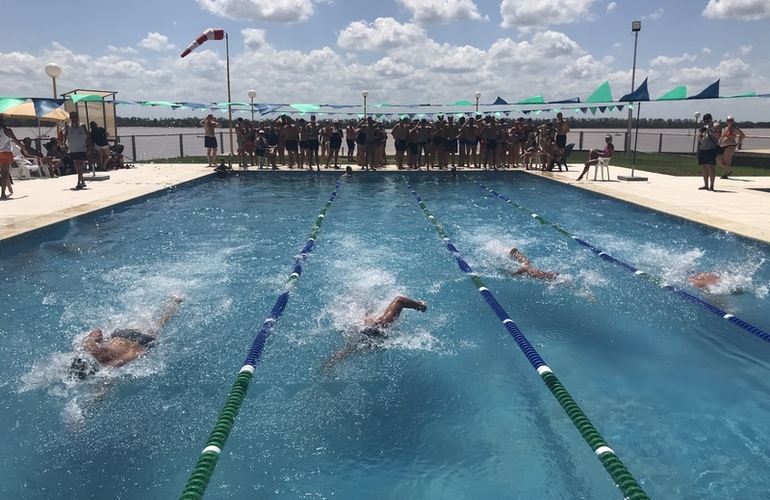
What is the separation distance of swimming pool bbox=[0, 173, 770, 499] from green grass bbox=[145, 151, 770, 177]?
31.1 feet

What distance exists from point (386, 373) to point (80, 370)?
2.36m

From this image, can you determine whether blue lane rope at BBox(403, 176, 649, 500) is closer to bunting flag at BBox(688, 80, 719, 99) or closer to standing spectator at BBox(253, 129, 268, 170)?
bunting flag at BBox(688, 80, 719, 99)

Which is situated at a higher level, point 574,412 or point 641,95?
point 641,95

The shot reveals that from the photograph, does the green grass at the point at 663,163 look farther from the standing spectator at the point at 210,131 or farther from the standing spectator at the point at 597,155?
the standing spectator at the point at 210,131

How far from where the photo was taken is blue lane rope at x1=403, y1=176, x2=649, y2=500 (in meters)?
2.72

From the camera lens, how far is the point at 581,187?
1355 centimetres

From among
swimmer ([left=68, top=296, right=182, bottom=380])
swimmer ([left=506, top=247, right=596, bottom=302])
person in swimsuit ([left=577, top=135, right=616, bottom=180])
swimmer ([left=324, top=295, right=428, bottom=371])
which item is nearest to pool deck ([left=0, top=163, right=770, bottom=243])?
person in swimsuit ([left=577, top=135, right=616, bottom=180])

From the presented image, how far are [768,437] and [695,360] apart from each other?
50.6 inches

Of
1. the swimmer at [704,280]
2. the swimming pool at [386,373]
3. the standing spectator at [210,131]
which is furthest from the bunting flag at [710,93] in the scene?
the standing spectator at [210,131]

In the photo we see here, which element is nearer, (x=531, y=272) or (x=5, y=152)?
(x=531, y=272)

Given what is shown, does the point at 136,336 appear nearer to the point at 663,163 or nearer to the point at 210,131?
the point at 210,131

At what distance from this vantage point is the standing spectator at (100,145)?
51.0 feet

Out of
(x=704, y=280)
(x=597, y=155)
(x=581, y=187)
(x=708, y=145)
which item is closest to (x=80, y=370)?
(x=704, y=280)

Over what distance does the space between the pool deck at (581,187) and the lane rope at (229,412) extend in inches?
177
